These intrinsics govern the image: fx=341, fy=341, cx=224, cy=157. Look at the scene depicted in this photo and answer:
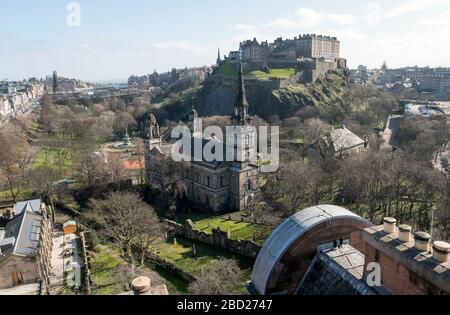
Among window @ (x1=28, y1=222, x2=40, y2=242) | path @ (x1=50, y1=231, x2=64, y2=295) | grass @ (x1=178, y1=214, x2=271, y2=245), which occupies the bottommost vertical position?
path @ (x1=50, y1=231, x2=64, y2=295)

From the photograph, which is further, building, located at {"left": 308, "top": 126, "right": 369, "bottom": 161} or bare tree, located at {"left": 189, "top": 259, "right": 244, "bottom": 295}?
building, located at {"left": 308, "top": 126, "right": 369, "bottom": 161}

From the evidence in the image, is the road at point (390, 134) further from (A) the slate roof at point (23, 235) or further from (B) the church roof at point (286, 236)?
(A) the slate roof at point (23, 235)

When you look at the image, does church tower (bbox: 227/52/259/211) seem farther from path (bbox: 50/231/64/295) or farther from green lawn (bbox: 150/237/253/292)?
path (bbox: 50/231/64/295)

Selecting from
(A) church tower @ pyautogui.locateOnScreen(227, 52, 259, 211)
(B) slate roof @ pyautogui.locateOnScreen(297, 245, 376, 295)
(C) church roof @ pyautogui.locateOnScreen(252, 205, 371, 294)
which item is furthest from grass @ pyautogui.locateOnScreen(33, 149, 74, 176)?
(B) slate roof @ pyautogui.locateOnScreen(297, 245, 376, 295)

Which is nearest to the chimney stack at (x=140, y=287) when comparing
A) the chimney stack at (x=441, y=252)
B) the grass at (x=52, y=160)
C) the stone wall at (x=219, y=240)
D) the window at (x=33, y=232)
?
the chimney stack at (x=441, y=252)

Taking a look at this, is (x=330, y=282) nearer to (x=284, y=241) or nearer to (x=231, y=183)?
(x=284, y=241)

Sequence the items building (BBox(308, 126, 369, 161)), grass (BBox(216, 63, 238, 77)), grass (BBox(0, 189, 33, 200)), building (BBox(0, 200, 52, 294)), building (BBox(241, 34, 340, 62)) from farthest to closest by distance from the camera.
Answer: building (BBox(241, 34, 340, 62)) → grass (BBox(216, 63, 238, 77)) → building (BBox(308, 126, 369, 161)) → grass (BBox(0, 189, 33, 200)) → building (BBox(0, 200, 52, 294))

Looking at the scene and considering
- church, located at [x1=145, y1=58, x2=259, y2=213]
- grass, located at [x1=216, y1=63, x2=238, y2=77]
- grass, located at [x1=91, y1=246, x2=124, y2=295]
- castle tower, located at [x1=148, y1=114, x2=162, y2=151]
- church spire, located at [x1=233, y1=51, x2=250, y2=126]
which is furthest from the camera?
grass, located at [x1=216, y1=63, x2=238, y2=77]
